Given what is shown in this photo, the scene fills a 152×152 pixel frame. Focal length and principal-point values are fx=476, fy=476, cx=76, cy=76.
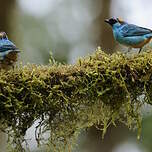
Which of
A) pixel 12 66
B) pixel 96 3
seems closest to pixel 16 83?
pixel 12 66

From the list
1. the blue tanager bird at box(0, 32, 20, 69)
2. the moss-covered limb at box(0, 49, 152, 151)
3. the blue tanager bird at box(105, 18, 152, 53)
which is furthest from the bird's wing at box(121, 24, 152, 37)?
the blue tanager bird at box(0, 32, 20, 69)

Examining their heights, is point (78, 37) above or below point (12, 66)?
above

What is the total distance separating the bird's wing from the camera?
142 inches

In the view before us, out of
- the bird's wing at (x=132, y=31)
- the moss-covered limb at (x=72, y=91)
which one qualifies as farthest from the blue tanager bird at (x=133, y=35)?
the moss-covered limb at (x=72, y=91)

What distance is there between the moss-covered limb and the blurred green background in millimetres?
3347

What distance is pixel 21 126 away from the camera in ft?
11.0

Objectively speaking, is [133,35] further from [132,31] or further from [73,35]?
[73,35]

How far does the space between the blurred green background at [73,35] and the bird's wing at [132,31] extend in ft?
10.1

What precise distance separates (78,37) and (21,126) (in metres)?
7.46

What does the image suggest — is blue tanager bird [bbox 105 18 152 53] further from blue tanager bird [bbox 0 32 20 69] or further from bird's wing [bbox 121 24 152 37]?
blue tanager bird [bbox 0 32 20 69]

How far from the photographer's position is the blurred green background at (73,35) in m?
7.42

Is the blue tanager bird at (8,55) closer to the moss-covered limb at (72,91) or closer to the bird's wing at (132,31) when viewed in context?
the moss-covered limb at (72,91)

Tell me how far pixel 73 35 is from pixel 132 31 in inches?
292

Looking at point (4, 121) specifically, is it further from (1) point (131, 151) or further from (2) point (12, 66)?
(1) point (131, 151)
